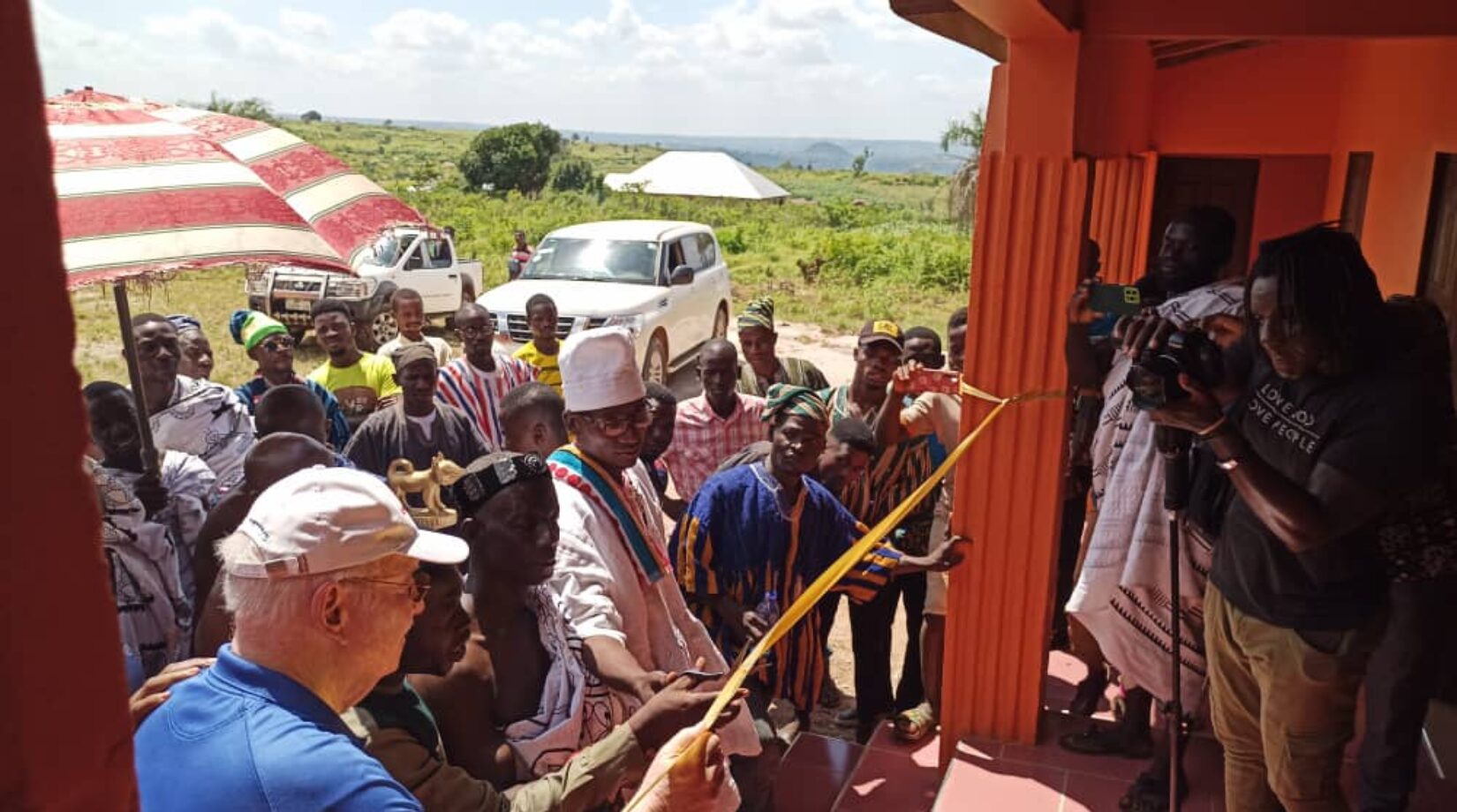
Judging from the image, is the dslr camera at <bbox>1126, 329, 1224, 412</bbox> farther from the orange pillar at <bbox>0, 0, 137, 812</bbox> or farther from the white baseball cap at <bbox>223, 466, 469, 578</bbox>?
the orange pillar at <bbox>0, 0, 137, 812</bbox>

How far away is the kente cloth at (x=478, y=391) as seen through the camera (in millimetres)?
5957

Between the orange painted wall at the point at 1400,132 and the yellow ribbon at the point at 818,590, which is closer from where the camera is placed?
the yellow ribbon at the point at 818,590

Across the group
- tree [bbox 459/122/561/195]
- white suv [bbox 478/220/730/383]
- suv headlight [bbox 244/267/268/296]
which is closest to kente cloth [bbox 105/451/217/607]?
white suv [bbox 478/220/730/383]

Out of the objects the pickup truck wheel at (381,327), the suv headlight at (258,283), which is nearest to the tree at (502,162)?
the suv headlight at (258,283)

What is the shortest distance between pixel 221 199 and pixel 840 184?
255 ft

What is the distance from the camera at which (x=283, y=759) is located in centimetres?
159

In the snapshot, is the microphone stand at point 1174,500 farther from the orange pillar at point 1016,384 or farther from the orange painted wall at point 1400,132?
the orange painted wall at point 1400,132

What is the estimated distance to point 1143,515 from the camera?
3467 mm

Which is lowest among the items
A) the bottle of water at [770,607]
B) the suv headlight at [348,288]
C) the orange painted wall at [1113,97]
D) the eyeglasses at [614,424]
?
the suv headlight at [348,288]

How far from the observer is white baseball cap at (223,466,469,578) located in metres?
1.70

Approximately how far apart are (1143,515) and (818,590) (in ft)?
3.68

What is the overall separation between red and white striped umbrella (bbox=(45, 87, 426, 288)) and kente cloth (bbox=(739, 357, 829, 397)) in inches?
109

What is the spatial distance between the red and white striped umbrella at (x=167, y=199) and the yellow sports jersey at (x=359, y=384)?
2464 mm

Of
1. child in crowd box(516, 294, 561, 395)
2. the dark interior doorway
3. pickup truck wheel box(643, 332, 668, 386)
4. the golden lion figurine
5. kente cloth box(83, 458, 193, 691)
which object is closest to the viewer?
kente cloth box(83, 458, 193, 691)
